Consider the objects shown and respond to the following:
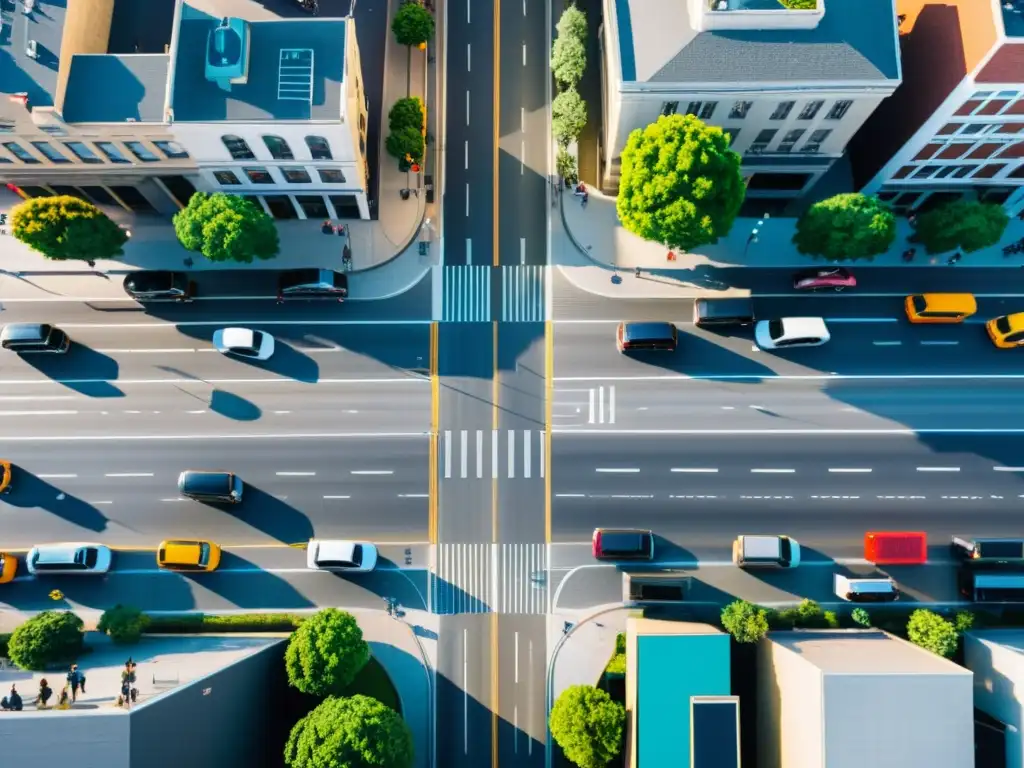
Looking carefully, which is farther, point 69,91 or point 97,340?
point 97,340

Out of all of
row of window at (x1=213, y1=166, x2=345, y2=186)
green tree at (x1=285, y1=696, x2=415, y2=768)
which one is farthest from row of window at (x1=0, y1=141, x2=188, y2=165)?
green tree at (x1=285, y1=696, x2=415, y2=768)

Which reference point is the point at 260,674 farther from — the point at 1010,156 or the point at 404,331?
the point at 1010,156

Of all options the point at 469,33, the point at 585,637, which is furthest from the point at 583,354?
the point at 469,33

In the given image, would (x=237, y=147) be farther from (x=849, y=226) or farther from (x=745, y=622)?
(x=745, y=622)

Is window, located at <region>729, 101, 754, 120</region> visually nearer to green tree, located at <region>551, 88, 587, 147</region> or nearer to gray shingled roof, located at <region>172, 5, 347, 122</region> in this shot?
green tree, located at <region>551, 88, 587, 147</region>

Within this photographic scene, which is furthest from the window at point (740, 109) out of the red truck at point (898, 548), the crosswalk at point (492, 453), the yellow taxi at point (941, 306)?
the red truck at point (898, 548)

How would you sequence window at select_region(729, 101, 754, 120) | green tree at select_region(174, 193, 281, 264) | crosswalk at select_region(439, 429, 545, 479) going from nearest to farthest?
window at select_region(729, 101, 754, 120) → green tree at select_region(174, 193, 281, 264) → crosswalk at select_region(439, 429, 545, 479)

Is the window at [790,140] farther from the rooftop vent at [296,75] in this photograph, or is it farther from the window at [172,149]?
the window at [172,149]
